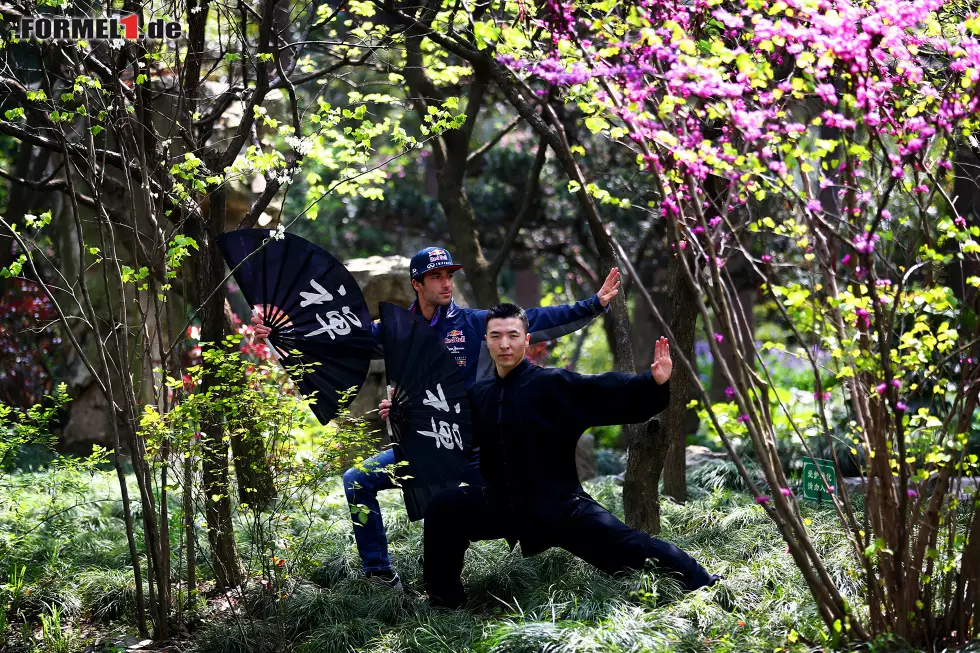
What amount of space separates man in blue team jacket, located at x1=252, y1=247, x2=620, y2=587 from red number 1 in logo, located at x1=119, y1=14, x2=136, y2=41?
136cm

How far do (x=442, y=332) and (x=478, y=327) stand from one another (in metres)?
0.18

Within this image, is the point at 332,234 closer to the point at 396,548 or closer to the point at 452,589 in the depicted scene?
the point at 396,548

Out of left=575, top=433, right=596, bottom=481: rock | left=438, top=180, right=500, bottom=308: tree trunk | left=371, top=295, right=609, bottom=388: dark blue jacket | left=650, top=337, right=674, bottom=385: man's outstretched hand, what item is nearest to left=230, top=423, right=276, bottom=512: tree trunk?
left=371, top=295, right=609, bottom=388: dark blue jacket

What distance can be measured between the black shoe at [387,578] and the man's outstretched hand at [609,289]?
161cm

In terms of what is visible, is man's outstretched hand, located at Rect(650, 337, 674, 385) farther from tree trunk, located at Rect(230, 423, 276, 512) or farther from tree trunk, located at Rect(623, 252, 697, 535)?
tree trunk, located at Rect(230, 423, 276, 512)

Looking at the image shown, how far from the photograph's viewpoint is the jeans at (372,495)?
15.2 ft

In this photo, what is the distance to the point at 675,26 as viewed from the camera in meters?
3.14

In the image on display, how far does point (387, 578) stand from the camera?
16.2ft

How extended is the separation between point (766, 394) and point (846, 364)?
27 cm

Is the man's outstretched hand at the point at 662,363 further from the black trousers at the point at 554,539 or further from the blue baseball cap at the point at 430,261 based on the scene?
the blue baseball cap at the point at 430,261

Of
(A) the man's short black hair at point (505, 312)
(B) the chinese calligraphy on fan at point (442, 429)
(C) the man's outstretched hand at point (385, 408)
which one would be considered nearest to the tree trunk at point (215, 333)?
(C) the man's outstretched hand at point (385, 408)

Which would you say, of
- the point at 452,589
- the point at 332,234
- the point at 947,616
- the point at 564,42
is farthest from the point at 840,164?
the point at 332,234

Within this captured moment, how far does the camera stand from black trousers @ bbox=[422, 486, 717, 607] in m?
4.31

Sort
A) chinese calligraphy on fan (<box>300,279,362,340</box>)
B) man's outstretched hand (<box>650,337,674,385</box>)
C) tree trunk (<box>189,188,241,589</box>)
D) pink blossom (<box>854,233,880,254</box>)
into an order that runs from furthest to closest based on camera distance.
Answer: chinese calligraphy on fan (<box>300,279,362,340</box>)
tree trunk (<box>189,188,241,589</box>)
man's outstretched hand (<box>650,337,674,385</box>)
pink blossom (<box>854,233,880,254</box>)
